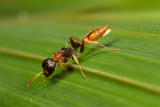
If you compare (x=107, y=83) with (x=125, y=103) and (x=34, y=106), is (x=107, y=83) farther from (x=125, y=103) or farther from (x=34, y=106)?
(x=34, y=106)

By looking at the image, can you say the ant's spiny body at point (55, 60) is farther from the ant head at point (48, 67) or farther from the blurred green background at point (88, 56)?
the blurred green background at point (88, 56)

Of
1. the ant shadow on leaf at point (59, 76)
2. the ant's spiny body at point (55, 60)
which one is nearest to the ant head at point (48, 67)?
the ant's spiny body at point (55, 60)

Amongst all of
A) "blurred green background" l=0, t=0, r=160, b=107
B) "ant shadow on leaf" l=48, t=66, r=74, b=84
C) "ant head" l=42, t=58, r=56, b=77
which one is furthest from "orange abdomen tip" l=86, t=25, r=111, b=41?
"ant head" l=42, t=58, r=56, b=77

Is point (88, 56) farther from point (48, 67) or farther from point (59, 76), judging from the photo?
point (48, 67)

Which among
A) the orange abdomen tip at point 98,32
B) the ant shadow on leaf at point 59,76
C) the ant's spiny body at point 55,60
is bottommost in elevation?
the ant shadow on leaf at point 59,76

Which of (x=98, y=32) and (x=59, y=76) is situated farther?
(x=98, y=32)

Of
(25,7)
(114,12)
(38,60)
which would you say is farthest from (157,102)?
(25,7)

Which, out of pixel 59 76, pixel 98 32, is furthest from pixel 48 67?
pixel 98 32

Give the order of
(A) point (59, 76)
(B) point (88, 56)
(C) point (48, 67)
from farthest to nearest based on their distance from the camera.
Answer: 1. (B) point (88, 56)
2. (A) point (59, 76)
3. (C) point (48, 67)
